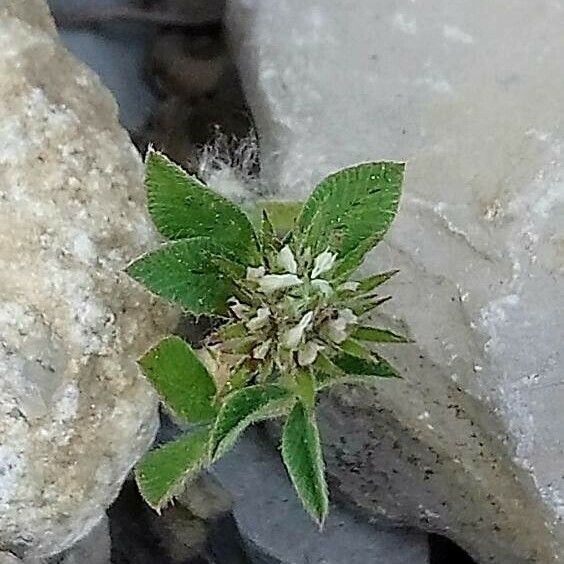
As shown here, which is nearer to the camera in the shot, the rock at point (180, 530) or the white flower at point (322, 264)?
the white flower at point (322, 264)

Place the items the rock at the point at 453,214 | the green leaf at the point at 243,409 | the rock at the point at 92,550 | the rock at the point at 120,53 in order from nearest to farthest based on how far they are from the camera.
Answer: the green leaf at the point at 243,409 < the rock at the point at 453,214 < the rock at the point at 92,550 < the rock at the point at 120,53

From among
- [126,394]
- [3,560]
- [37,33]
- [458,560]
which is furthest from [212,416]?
[458,560]

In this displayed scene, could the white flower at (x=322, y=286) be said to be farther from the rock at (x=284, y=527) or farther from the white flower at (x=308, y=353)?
the rock at (x=284, y=527)

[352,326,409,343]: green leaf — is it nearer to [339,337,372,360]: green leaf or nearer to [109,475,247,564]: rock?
[339,337,372,360]: green leaf

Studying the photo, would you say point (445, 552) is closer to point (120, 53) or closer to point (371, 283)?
point (371, 283)

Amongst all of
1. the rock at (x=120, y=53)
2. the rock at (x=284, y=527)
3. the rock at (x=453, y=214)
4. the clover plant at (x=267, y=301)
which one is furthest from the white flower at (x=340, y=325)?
the rock at (x=120, y=53)

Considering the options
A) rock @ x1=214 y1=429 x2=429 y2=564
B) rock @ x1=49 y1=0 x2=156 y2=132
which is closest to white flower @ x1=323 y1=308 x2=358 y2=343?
rock @ x1=214 y1=429 x2=429 y2=564

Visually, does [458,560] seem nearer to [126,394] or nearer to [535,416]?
[535,416]
